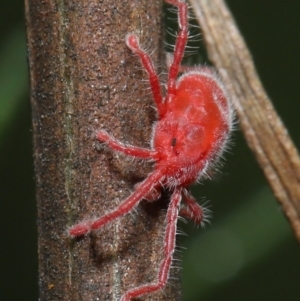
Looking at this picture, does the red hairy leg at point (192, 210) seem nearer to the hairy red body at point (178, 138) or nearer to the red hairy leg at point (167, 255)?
the hairy red body at point (178, 138)

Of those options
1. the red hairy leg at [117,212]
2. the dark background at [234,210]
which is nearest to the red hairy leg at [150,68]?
the red hairy leg at [117,212]

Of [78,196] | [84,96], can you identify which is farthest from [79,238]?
[84,96]

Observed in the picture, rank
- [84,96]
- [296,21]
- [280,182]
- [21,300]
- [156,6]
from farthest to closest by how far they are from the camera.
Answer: [296,21] → [21,300] → [280,182] → [156,6] → [84,96]

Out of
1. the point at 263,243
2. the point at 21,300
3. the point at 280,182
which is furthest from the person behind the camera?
the point at 21,300

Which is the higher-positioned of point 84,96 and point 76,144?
point 84,96

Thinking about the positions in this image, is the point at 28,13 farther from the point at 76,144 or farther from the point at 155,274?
the point at 155,274
